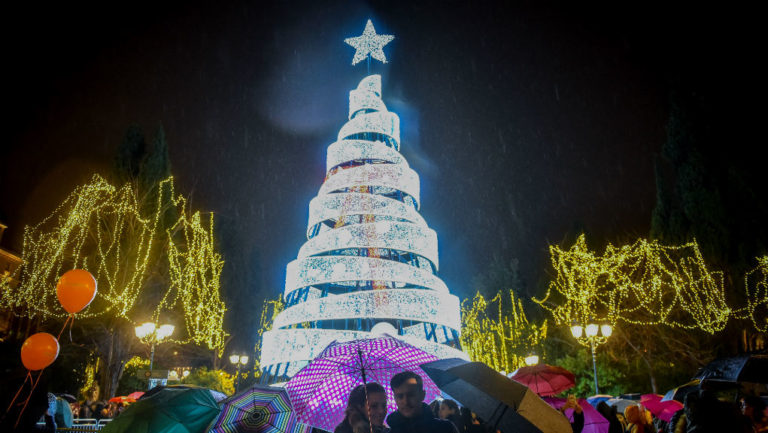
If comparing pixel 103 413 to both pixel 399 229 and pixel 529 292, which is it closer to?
pixel 399 229

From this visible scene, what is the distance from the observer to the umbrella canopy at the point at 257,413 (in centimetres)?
571

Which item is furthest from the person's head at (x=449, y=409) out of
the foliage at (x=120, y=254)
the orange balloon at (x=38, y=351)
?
the foliage at (x=120, y=254)

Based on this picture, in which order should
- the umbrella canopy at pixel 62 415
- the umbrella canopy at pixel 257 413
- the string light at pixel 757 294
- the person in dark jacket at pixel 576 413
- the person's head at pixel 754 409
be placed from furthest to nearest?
the string light at pixel 757 294, the umbrella canopy at pixel 62 415, the person in dark jacket at pixel 576 413, the umbrella canopy at pixel 257 413, the person's head at pixel 754 409

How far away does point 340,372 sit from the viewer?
17.5 feet

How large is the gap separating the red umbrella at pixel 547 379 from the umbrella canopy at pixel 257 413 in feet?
15.0

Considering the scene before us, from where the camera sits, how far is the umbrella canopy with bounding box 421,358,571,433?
421 centimetres

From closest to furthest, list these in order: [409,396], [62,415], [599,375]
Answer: [409,396], [62,415], [599,375]

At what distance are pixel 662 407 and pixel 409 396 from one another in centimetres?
722

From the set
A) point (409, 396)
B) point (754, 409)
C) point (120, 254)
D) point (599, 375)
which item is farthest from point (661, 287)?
point (120, 254)

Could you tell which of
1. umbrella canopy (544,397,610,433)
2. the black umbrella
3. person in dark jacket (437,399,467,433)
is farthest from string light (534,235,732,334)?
person in dark jacket (437,399,467,433)

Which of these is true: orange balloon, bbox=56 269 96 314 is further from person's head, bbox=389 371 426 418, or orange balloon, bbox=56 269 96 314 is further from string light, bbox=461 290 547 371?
string light, bbox=461 290 547 371

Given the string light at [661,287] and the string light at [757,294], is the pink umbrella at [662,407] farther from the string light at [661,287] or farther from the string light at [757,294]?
the string light at [757,294]

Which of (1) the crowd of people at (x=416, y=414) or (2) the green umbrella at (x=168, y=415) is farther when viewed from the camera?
(2) the green umbrella at (x=168, y=415)

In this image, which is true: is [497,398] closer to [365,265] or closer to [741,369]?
[741,369]
